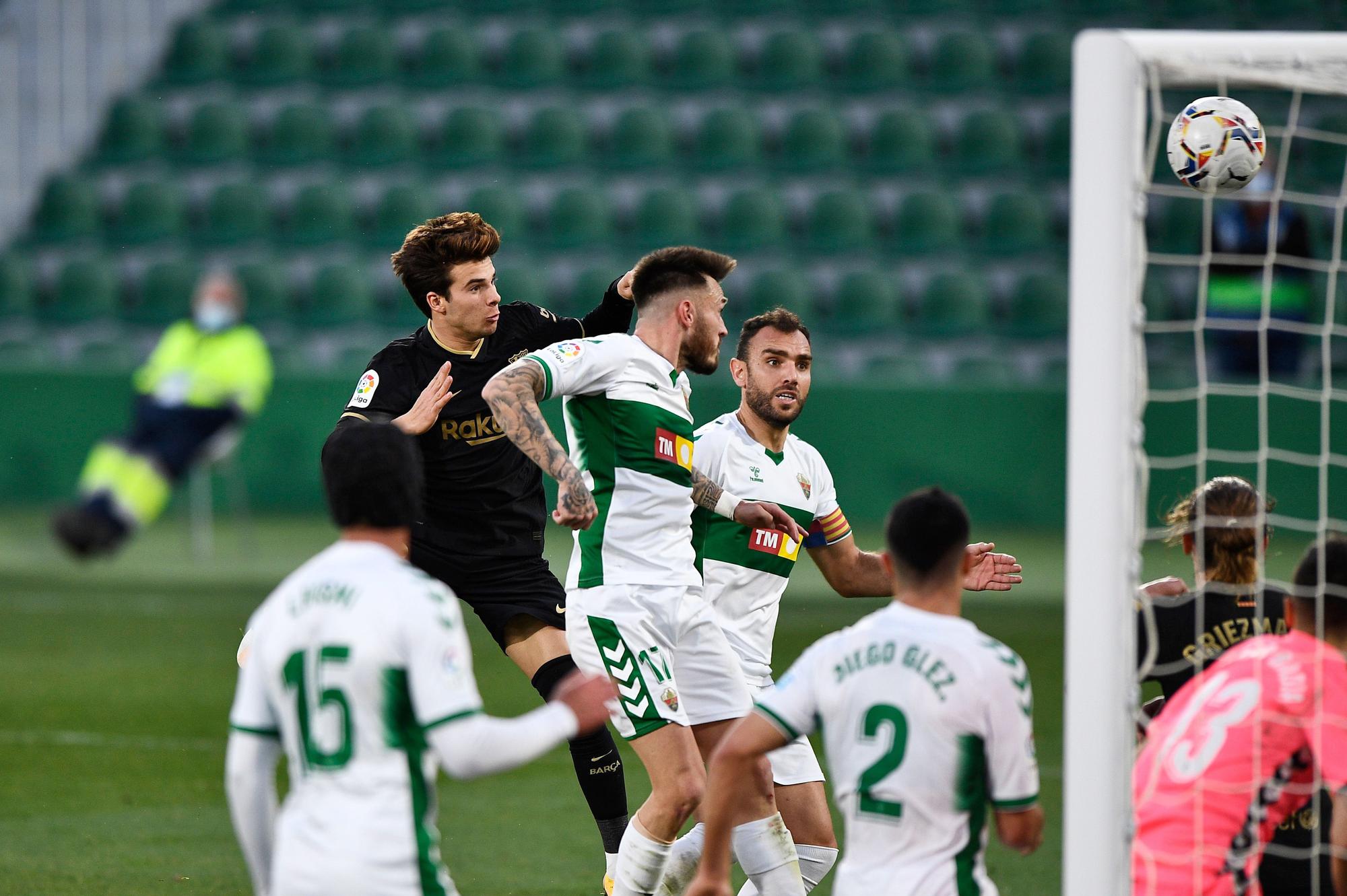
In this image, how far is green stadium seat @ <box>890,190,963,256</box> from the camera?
19.9m

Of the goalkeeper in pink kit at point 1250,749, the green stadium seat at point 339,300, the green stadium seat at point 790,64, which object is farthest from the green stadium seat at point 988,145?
the goalkeeper in pink kit at point 1250,749

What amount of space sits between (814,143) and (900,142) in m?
→ 1.07

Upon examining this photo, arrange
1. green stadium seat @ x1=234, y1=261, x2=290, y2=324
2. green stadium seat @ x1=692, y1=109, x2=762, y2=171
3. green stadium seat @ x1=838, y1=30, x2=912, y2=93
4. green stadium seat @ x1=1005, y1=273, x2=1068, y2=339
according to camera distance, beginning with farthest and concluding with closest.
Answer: green stadium seat @ x1=838, y1=30, x2=912, y2=93 < green stadium seat @ x1=692, y1=109, x2=762, y2=171 < green stadium seat @ x1=234, y1=261, x2=290, y2=324 < green stadium seat @ x1=1005, y1=273, x2=1068, y2=339

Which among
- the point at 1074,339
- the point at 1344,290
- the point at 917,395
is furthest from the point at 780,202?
the point at 1074,339

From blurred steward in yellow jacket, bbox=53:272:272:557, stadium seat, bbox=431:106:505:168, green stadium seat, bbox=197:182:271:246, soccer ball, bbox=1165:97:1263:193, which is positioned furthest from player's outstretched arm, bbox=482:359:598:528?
stadium seat, bbox=431:106:505:168

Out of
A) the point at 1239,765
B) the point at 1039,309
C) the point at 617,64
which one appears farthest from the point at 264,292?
the point at 1239,765

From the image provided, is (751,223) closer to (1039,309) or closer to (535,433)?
(1039,309)

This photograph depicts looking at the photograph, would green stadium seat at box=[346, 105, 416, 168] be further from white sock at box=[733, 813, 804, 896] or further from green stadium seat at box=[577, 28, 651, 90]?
white sock at box=[733, 813, 804, 896]

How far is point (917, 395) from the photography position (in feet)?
53.7

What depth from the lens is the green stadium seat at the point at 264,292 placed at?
18969 mm

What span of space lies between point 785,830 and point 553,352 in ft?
5.28

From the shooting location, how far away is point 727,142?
2066 cm

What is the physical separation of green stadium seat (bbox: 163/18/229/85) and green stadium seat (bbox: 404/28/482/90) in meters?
2.44

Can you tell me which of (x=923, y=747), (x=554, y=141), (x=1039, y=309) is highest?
(x=554, y=141)
